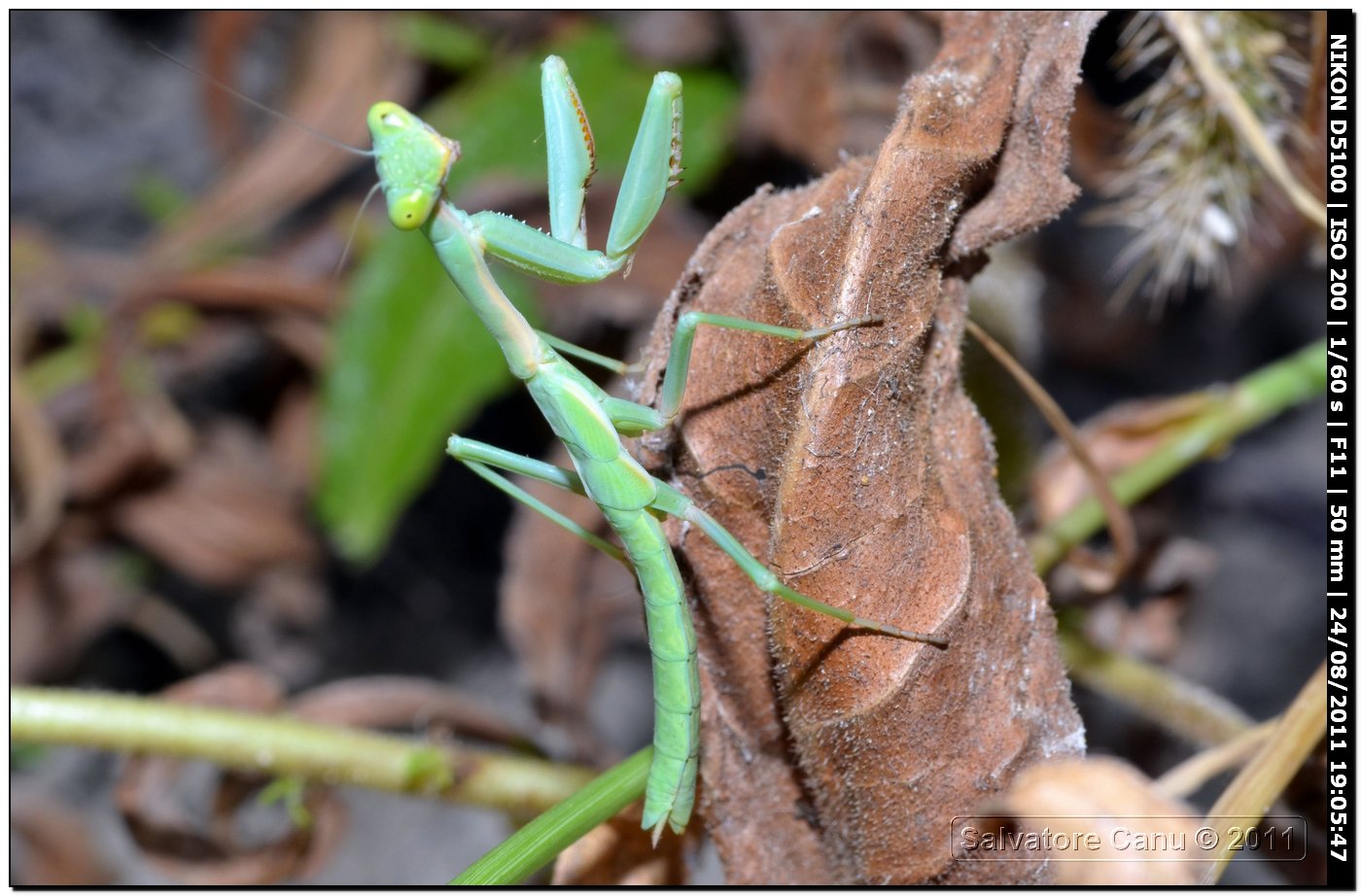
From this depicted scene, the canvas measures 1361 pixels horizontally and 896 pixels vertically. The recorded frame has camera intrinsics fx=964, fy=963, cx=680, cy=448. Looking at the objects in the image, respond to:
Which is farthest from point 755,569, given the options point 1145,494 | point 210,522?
point 210,522

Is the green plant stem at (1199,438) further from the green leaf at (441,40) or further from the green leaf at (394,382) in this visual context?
the green leaf at (441,40)

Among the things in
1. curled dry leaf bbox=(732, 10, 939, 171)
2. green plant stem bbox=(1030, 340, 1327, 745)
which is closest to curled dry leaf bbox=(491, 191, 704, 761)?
curled dry leaf bbox=(732, 10, 939, 171)

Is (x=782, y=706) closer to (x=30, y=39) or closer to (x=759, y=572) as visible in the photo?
(x=759, y=572)

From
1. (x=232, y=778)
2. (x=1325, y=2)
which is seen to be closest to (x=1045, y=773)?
(x=1325, y=2)

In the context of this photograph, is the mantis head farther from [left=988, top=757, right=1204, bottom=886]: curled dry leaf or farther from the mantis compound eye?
[left=988, top=757, right=1204, bottom=886]: curled dry leaf

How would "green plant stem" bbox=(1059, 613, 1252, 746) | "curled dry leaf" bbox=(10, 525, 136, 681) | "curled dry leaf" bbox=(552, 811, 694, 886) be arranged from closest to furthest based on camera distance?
"curled dry leaf" bbox=(552, 811, 694, 886) < "green plant stem" bbox=(1059, 613, 1252, 746) < "curled dry leaf" bbox=(10, 525, 136, 681)

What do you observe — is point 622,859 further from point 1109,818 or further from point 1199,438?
point 1199,438
